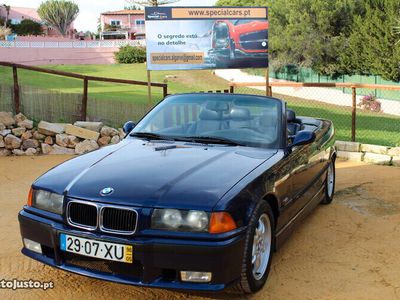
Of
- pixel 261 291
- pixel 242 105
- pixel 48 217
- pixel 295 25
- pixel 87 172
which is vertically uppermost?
pixel 295 25

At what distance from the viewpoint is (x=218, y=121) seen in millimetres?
4828

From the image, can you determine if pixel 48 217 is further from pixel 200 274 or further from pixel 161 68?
pixel 161 68

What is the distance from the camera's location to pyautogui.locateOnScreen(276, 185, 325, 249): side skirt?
4.21 metres

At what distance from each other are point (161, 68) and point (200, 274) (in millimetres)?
7386

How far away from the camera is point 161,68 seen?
10172 millimetres

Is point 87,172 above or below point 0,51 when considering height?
below

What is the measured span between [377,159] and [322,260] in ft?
17.2

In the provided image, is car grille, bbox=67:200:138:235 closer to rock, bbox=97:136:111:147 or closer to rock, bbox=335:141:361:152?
rock, bbox=97:136:111:147

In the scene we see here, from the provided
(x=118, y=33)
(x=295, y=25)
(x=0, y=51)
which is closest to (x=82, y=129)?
(x=295, y=25)

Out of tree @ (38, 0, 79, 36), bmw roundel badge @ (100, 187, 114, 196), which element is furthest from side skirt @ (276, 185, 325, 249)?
tree @ (38, 0, 79, 36)

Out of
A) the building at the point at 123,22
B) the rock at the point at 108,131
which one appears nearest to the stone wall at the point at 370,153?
the rock at the point at 108,131

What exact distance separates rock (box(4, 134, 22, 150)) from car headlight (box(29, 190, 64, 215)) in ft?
20.1


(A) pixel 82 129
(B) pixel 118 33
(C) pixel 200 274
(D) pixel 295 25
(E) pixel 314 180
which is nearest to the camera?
(C) pixel 200 274

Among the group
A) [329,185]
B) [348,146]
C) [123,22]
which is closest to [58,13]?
[123,22]
